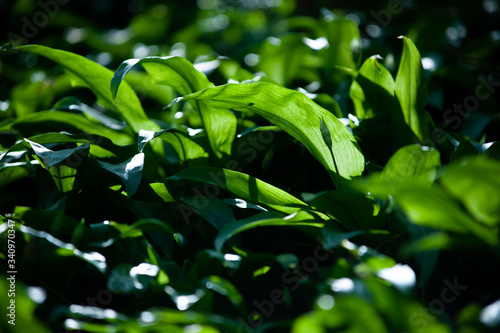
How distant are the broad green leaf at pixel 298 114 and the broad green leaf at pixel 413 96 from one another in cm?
23

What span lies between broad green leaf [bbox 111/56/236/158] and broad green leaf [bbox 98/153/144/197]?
228 millimetres

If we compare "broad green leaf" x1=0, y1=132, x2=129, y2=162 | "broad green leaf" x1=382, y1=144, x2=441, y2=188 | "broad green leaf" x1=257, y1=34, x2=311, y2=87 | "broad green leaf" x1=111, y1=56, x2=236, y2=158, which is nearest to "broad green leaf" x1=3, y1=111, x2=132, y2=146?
"broad green leaf" x1=0, y1=132, x2=129, y2=162

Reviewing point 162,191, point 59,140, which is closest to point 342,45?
point 162,191

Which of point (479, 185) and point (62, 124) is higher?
point (62, 124)

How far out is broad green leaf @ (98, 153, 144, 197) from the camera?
90 cm

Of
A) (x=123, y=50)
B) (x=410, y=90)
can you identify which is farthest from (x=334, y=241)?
(x=123, y=50)

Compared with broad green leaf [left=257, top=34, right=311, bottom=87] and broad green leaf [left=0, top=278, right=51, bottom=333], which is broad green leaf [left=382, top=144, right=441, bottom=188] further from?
broad green leaf [left=257, top=34, right=311, bottom=87]

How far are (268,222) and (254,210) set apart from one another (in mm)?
233

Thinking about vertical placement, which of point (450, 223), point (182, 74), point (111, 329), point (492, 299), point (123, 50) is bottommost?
point (492, 299)

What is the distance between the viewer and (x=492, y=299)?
36.3 inches

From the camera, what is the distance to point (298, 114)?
955 millimetres

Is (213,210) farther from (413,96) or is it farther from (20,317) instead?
(413,96)

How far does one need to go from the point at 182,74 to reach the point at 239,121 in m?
0.22

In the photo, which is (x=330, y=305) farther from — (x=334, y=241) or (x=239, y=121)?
(x=239, y=121)
